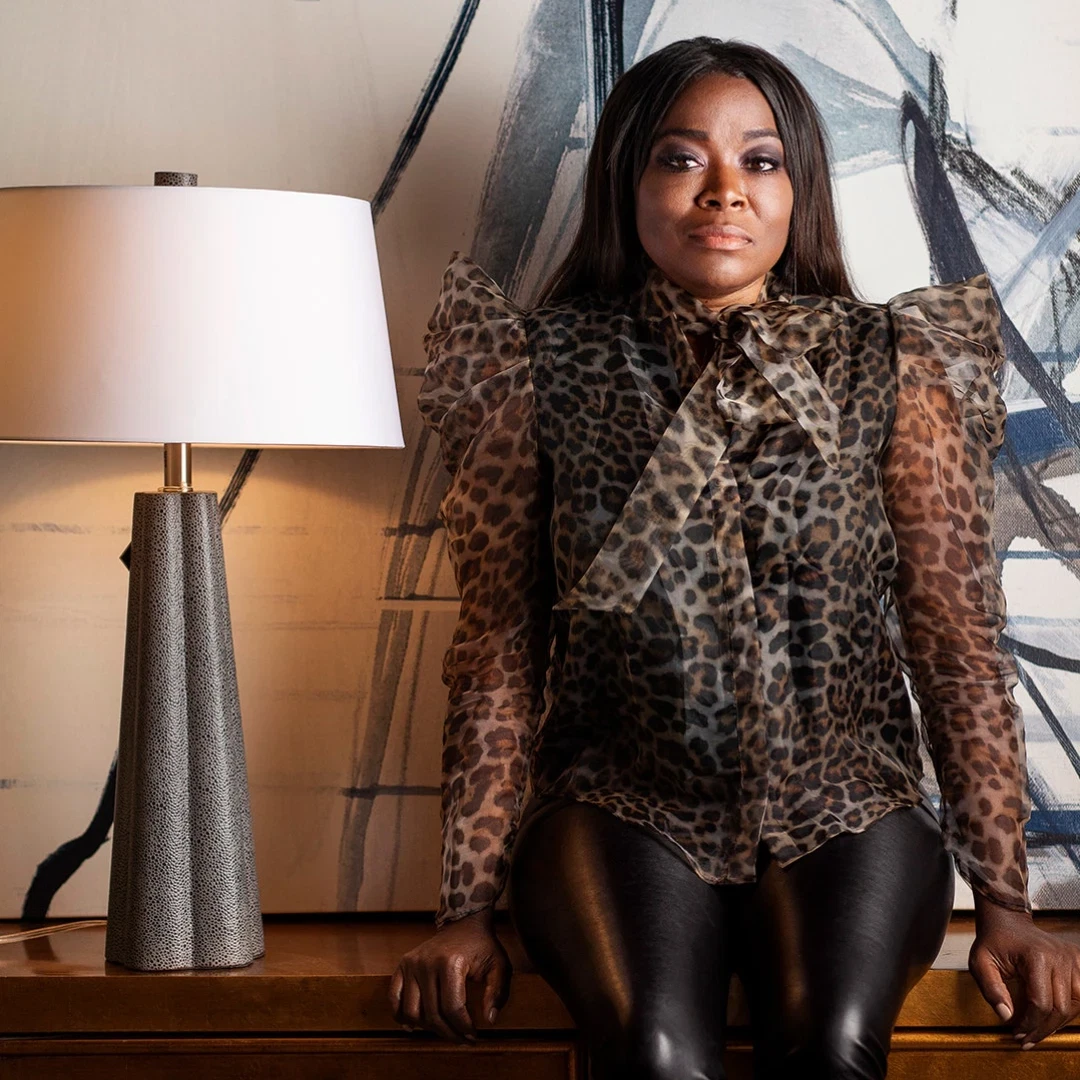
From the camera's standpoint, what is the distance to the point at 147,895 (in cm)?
139

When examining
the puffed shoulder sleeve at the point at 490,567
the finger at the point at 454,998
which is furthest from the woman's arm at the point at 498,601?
the finger at the point at 454,998

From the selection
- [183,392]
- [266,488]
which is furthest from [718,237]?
[266,488]

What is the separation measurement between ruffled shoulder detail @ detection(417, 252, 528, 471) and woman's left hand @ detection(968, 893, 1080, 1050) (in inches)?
28.5

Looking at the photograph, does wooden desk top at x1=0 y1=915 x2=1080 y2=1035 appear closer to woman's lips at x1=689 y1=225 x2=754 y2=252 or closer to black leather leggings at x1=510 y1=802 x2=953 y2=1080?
black leather leggings at x1=510 y1=802 x2=953 y2=1080

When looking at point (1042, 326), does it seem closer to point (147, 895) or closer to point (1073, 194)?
point (1073, 194)

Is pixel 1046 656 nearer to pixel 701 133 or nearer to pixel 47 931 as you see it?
pixel 701 133

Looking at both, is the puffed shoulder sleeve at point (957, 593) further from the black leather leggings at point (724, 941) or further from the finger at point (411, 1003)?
the finger at point (411, 1003)

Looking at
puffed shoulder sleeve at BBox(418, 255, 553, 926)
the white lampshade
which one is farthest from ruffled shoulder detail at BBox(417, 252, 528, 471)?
the white lampshade

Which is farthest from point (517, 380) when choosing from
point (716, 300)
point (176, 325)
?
point (176, 325)

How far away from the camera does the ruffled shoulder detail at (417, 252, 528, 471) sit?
1.43 metres

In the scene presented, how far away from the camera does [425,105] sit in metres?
1.64

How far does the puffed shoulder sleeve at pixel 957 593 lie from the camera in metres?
1.33

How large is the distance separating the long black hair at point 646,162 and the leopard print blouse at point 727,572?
5 centimetres

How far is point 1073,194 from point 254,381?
1.03m
